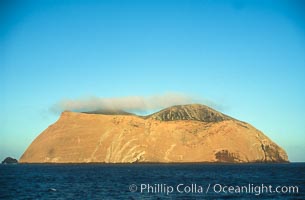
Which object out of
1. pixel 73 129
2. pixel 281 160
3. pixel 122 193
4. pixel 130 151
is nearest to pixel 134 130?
pixel 130 151

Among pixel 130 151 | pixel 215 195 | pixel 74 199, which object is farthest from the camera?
pixel 130 151

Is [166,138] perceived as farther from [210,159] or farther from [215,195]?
[215,195]

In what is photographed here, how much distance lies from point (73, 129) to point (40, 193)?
429 feet

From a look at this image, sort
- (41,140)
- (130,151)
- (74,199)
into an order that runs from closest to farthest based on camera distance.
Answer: (74,199) → (130,151) → (41,140)

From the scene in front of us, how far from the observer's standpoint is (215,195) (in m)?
50.3

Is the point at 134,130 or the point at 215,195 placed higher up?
the point at 134,130

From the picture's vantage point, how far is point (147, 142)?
569ft

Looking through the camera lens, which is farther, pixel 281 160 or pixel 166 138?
pixel 281 160

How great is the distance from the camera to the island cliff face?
567 ft

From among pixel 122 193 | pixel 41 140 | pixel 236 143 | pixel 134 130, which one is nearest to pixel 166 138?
pixel 134 130

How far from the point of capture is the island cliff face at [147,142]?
6806 inches

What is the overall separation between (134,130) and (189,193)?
12513 centimetres

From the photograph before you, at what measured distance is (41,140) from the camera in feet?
618

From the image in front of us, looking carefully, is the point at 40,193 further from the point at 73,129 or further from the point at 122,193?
the point at 73,129
